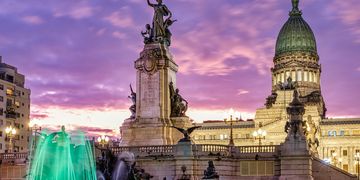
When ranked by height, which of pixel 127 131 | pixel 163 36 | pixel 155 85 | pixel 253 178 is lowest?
pixel 253 178

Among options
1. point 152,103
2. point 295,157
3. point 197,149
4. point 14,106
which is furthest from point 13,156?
point 14,106

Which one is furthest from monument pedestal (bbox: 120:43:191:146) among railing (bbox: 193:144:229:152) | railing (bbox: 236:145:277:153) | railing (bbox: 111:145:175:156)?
railing (bbox: 236:145:277:153)

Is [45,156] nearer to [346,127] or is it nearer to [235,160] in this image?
[235,160]

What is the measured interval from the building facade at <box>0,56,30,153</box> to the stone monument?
225ft

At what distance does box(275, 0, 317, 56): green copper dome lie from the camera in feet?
627

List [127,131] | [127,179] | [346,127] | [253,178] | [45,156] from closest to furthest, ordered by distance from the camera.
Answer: [127,179], [45,156], [253,178], [127,131], [346,127]

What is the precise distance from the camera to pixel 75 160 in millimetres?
53938

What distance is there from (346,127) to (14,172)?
127 meters

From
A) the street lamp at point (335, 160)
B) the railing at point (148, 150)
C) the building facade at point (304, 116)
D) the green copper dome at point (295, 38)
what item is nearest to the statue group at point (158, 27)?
the railing at point (148, 150)

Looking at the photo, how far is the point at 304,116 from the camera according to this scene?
166 meters

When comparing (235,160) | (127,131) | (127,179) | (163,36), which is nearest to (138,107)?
(127,131)

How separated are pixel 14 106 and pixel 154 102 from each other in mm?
79483

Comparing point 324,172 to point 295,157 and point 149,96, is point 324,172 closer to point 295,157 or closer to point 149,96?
point 295,157

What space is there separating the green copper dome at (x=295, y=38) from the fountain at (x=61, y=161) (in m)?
144
